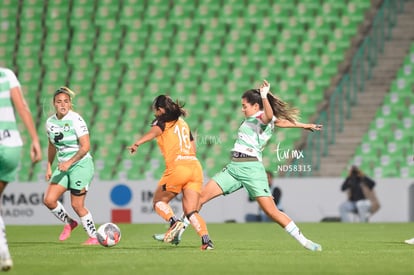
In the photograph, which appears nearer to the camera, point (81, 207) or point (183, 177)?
point (183, 177)

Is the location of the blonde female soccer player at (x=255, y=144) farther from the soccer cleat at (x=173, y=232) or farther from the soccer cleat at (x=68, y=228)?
the soccer cleat at (x=68, y=228)

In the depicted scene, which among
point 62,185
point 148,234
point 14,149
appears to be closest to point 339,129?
point 148,234

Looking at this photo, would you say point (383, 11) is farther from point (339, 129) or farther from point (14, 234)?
point (14, 234)

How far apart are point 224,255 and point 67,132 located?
116 inches

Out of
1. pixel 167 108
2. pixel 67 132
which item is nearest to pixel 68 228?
pixel 67 132

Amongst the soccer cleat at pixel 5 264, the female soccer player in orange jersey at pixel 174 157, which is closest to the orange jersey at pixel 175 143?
the female soccer player in orange jersey at pixel 174 157

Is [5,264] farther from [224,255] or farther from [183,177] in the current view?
[183,177]

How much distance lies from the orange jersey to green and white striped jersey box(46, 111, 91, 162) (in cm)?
105

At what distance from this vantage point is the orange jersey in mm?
12031

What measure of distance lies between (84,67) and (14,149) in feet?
59.4

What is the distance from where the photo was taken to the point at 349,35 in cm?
2594

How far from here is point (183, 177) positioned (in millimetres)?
11930

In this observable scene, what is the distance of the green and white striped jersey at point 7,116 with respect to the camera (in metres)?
8.20

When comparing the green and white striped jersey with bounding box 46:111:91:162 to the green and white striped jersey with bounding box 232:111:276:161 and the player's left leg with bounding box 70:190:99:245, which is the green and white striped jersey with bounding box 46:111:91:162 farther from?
the green and white striped jersey with bounding box 232:111:276:161
